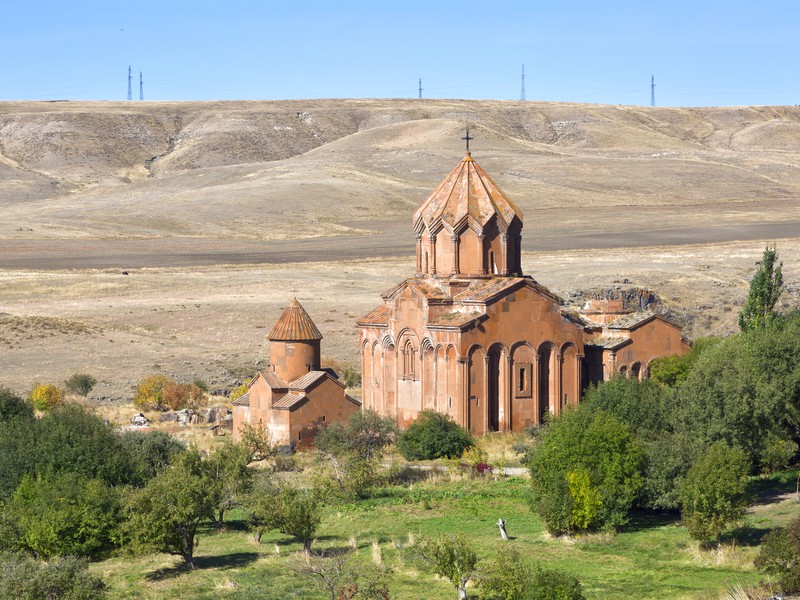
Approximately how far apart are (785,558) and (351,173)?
113m

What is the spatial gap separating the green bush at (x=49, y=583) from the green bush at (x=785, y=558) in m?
10.4

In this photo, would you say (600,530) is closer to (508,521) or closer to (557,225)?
(508,521)

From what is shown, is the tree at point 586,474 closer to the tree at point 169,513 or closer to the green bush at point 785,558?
the green bush at point 785,558

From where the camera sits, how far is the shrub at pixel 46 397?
44.1 m

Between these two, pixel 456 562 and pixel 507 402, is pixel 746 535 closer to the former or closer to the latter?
pixel 456 562

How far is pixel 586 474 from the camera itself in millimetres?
26500

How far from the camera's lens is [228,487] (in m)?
28.2

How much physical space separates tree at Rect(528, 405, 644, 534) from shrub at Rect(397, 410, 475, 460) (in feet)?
23.0

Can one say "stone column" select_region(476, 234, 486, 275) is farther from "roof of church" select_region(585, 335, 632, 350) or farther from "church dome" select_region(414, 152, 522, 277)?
"roof of church" select_region(585, 335, 632, 350)

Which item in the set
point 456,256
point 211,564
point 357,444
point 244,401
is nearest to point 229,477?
point 211,564

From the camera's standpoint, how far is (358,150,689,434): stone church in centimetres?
3781

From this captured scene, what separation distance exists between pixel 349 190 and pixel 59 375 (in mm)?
67640

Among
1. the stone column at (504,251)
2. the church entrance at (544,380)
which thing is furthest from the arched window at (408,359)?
the church entrance at (544,380)

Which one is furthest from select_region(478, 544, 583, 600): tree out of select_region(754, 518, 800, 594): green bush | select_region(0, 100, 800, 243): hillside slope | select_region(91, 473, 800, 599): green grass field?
select_region(0, 100, 800, 243): hillside slope
